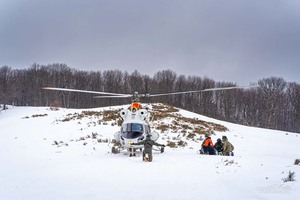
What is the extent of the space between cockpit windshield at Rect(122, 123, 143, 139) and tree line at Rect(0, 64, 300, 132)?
53.9 meters

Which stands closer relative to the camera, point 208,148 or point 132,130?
point 132,130

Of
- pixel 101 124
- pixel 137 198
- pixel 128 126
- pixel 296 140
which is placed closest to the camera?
pixel 137 198

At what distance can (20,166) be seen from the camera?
12.0 meters

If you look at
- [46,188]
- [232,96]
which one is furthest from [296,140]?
[232,96]

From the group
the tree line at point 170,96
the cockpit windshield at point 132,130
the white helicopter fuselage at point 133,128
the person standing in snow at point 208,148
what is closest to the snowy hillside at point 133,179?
the white helicopter fuselage at point 133,128

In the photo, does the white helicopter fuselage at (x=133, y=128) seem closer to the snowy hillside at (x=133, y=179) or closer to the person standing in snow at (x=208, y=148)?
the snowy hillside at (x=133, y=179)

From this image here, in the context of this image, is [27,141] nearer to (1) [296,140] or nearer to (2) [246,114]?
(1) [296,140]

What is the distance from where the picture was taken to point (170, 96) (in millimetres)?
77875

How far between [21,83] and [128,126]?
234 ft

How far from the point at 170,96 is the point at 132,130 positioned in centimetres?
6334

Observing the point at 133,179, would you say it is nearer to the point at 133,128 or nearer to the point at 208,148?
the point at 133,128

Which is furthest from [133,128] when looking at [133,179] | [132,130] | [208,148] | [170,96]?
[170,96]

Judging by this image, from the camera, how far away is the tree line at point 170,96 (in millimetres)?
72625

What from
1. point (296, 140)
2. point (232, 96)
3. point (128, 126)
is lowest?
point (296, 140)
